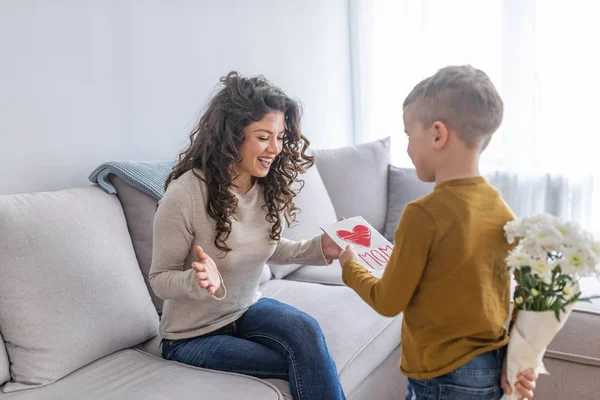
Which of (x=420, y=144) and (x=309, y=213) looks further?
(x=309, y=213)

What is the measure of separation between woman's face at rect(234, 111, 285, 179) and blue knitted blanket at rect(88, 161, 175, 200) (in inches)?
15.4

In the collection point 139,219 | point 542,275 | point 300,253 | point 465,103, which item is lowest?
point 300,253

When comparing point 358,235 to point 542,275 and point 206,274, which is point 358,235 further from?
point 542,275

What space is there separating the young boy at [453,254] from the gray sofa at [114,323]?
0.49 metres

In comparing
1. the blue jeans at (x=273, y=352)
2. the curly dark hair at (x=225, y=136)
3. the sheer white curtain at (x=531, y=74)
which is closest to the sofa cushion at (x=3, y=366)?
the blue jeans at (x=273, y=352)

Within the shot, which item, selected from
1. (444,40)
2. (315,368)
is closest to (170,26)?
(315,368)

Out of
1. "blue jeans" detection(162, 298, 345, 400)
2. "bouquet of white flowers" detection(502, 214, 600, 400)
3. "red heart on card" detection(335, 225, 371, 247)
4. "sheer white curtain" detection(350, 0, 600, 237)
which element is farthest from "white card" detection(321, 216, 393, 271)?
"sheer white curtain" detection(350, 0, 600, 237)

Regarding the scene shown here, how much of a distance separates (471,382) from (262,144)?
0.84 metres

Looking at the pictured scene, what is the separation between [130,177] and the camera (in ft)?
6.28

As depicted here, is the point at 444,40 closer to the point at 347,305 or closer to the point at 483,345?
the point at 347,305

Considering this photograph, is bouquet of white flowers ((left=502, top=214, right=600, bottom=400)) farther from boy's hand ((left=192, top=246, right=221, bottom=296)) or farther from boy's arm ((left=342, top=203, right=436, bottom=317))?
boy's hand ((left=192, top=246, right=221, bottom=296))

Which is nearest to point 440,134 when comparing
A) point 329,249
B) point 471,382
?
point 471,382

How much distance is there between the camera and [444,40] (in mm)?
3445

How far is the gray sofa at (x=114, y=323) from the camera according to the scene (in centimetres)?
150
